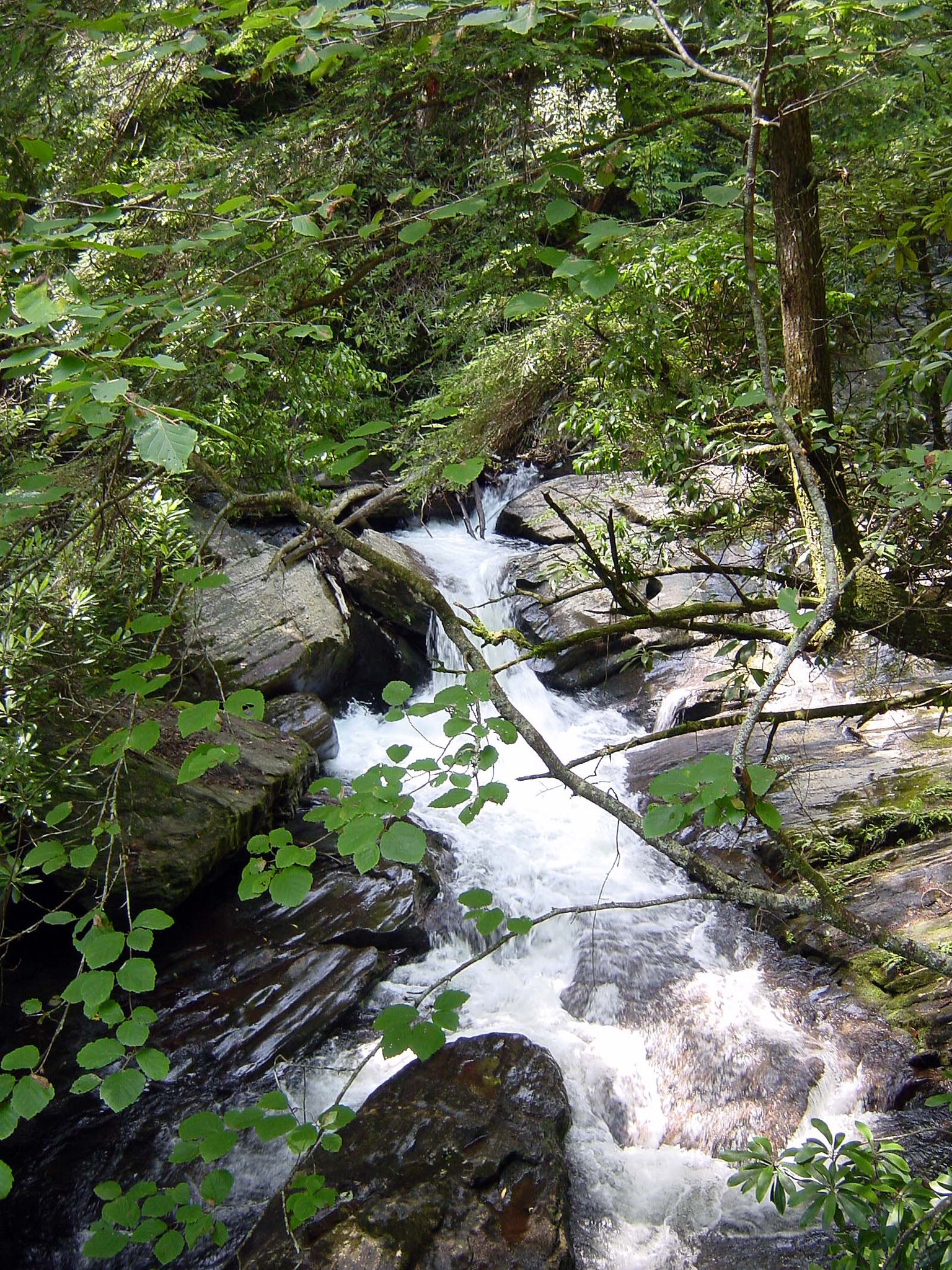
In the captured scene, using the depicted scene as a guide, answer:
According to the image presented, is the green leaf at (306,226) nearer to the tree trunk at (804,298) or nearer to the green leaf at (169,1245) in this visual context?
the tree trunk at (804,298)

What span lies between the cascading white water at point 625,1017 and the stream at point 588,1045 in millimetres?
10

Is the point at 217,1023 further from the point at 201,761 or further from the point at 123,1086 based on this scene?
the point at 201,761

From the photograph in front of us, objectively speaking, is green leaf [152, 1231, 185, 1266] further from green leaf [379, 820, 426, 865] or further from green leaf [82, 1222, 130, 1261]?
green leaf [379, 820, 426, 865]

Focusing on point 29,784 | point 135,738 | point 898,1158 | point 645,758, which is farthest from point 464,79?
point 645,758

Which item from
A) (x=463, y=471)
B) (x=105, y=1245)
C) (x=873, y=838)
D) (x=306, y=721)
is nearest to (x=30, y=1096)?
(x=105, y=1245)

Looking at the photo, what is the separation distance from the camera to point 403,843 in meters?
1.45

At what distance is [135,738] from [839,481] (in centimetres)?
235

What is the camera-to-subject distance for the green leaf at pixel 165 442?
1.26 m

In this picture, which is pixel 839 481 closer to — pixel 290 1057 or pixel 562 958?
pixel 562 958

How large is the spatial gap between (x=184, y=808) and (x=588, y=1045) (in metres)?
2.74

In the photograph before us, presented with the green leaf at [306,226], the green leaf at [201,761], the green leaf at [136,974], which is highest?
the green leaf at [306,226]

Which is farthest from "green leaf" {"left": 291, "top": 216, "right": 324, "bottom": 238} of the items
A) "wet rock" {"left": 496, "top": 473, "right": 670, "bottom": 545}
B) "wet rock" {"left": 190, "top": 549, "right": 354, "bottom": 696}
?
"wet rock" {"left": 496, "top": 473, "right": 670, "bottom": 545}

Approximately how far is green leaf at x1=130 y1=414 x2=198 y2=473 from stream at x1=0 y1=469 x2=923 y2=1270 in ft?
7.29

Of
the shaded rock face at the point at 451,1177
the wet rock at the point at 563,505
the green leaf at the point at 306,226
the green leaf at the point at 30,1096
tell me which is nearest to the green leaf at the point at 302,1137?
the green leaf at the point at 30,1096
